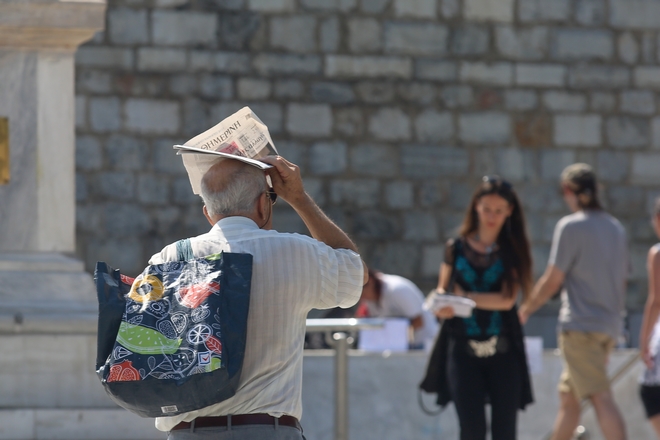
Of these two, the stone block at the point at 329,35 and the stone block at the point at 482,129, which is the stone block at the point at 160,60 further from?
the stone block at the point at 482,129

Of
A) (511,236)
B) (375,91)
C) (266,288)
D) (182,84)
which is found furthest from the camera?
(375,91)

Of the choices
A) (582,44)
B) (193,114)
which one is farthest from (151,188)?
(582,44)

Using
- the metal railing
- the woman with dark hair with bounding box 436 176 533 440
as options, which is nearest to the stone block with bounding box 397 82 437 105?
the metal railing

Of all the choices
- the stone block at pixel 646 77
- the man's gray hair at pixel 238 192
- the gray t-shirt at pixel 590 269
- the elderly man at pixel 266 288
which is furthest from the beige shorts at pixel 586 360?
the stone block at pixel 646 77

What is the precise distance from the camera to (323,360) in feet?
21.6

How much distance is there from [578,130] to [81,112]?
4.38 meters

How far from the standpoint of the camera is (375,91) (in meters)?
10.7

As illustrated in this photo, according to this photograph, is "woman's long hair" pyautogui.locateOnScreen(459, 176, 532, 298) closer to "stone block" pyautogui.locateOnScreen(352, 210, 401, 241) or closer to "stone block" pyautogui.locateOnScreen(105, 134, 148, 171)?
"stone block" pyautogui.locateOnScreen(105, 134, 148, 171)

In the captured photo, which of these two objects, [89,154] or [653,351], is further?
[89,154]

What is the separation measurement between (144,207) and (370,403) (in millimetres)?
4120

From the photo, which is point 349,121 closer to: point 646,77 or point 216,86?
point 216,86

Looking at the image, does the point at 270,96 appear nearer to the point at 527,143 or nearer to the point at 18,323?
the point at 527,143

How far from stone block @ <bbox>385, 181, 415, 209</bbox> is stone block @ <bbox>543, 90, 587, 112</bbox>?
1.48 m

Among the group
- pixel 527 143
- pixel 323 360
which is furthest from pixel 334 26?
pixel 323 360
